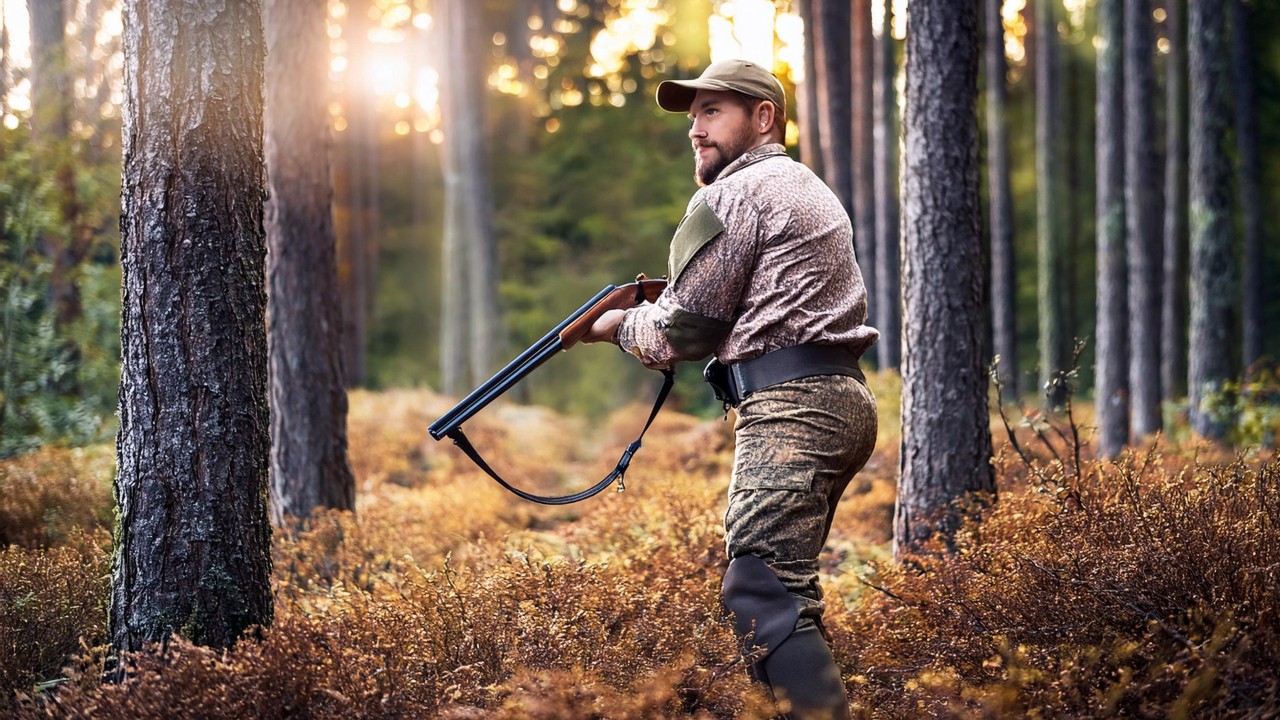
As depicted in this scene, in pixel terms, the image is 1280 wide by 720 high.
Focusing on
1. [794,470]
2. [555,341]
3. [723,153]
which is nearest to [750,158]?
[723,153]

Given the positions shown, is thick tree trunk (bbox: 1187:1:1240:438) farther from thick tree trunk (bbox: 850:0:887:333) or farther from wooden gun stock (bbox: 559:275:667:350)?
wooden gun stock (bbox: 559:275:667:350)

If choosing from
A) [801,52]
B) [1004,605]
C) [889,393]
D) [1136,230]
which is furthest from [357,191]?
[1004,605]

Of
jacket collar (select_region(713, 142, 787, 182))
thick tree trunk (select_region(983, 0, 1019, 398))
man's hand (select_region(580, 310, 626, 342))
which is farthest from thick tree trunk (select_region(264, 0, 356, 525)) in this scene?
thick tree trunk (select_region(983, 0, 1019, 398))

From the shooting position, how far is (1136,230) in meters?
12.3

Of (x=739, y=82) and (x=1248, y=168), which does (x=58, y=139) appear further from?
(x=1248, y=168)

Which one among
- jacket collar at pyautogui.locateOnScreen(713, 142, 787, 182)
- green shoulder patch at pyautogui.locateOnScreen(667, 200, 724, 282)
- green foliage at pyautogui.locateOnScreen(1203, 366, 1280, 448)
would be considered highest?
jacket collar at pyautogui.locateOnScreen(713, 142, 787, 182)

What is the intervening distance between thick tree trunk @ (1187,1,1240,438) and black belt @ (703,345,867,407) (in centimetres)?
955

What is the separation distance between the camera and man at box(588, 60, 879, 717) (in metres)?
3.36

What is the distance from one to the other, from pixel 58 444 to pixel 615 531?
6099 millimetres

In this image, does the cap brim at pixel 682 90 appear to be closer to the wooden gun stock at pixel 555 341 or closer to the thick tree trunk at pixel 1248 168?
the wooden gun stock at pixel 555 341

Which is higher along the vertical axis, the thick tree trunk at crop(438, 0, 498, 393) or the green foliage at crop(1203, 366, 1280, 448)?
the thick tree trunk at crop(438, 0, 498, 393)

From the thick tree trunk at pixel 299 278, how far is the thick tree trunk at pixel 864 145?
10.7 meters

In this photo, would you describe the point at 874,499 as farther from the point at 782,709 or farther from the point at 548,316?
the point at 548,316

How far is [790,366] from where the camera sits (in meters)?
3.45
